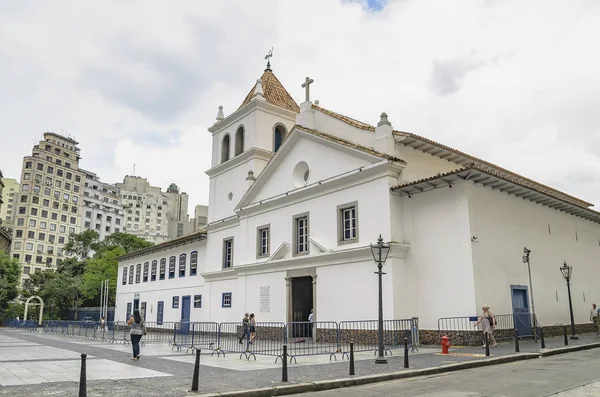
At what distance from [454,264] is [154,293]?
26.3 m

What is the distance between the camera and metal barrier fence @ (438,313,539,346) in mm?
16203

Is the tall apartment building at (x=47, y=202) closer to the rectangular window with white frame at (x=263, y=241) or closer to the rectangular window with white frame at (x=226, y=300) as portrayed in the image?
the rectangular window with white frame at (x=226, y=300)

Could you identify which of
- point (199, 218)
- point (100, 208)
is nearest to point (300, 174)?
point (199, 218)

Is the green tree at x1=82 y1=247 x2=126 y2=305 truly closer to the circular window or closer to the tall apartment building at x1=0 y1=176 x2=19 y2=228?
the circular window

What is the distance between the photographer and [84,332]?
92.6 feet

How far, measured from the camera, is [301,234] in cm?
2250

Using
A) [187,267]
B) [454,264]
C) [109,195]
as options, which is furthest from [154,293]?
[109,195]

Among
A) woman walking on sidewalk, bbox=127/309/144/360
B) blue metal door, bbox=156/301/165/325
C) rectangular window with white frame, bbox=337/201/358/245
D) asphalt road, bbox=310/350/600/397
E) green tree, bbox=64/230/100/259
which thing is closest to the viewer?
asphalt road, bbox=310/350/600/397

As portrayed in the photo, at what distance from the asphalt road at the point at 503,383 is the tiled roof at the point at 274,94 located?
68.5 ft

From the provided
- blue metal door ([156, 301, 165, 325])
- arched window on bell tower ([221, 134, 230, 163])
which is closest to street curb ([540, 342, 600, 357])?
arched window on bell tower ([221, 134, 230, 163])

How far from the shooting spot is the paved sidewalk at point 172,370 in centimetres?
914

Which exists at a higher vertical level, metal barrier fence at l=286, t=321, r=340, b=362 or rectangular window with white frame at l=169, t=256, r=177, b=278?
rectangular window with white frame at l=169, t=256, r=177, b=278

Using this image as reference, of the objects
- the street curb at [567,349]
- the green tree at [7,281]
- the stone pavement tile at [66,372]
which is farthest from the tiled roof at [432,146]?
the green tree at [7,281]

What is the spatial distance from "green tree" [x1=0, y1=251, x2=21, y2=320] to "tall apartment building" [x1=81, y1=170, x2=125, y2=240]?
47.9 m
